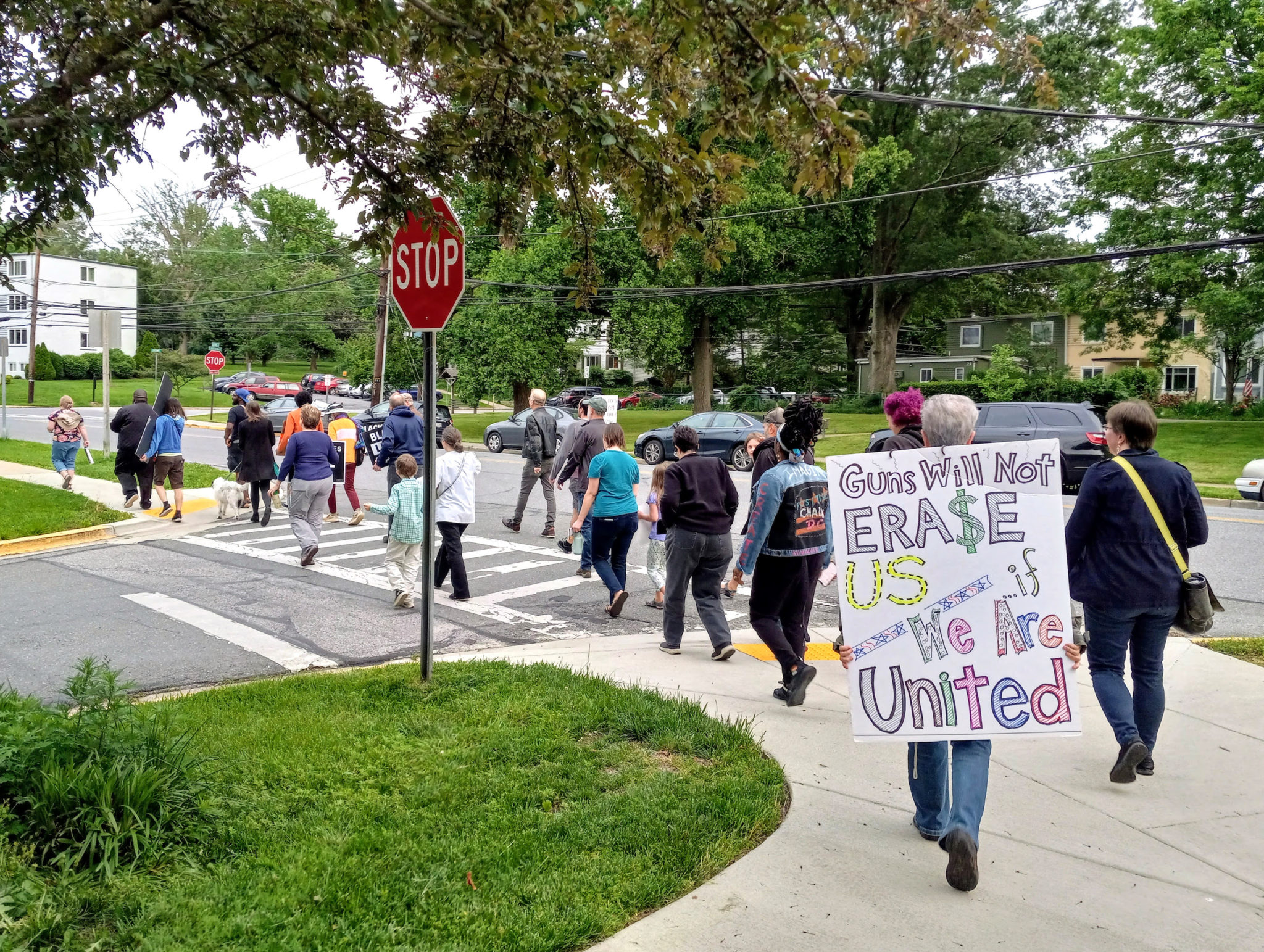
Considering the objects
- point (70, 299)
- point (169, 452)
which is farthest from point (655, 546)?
point (70, 299)

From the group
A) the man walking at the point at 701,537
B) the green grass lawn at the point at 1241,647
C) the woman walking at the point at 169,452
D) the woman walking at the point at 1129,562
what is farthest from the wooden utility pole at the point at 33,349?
the woman walking at the point at 1129,562

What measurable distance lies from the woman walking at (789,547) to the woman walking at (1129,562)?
145 centimetres

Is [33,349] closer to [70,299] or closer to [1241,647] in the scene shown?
[70,299]

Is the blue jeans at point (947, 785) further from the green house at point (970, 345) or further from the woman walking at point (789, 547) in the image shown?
the green house at point (970, 345)

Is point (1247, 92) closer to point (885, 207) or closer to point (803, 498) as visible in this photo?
point (885, 207)

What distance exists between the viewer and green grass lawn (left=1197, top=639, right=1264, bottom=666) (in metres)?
7.09

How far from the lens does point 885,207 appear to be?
41750 mm

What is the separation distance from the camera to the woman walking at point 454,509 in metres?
8.80

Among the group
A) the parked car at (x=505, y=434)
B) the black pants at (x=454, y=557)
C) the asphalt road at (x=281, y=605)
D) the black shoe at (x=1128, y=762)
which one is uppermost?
the parked car at (x=505, y=434)

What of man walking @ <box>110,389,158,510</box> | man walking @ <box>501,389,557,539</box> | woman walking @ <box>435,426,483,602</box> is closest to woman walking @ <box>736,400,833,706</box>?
woman walking @ <box>435,426,483,602</box>

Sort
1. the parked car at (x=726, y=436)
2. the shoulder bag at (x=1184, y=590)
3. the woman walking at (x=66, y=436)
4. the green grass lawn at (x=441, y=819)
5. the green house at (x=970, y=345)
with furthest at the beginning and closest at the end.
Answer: the green house at (x=970, y=345)
the parked car at (x=726, y=436)
the woman walking at (x=66, y=436)
the shoulder bag at (x=1184, y=590)
the green grass lawn at (x=441, y=819)

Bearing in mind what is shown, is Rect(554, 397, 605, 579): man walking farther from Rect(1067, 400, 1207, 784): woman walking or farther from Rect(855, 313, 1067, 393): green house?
Rect(855, 313, 1067, 393): green house

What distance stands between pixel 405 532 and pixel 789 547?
404 centimetres

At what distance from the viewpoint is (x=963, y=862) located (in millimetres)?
3637
